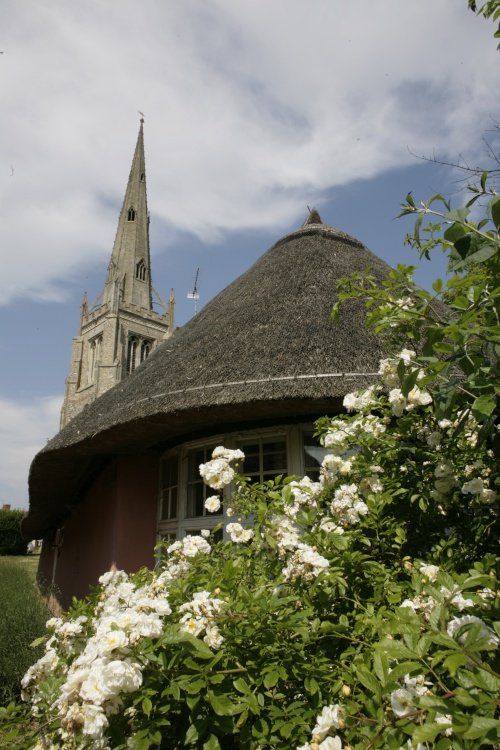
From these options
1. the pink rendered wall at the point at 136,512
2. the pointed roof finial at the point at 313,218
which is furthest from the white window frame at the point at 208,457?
the pointed roof finial at the point at 313,218

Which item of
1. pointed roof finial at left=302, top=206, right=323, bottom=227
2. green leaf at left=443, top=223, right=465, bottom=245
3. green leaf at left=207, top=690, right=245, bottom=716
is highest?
pointed roof finial at left=302, top=206, right=323, bottom=227

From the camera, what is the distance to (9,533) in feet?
101

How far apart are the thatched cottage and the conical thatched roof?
0.01 m

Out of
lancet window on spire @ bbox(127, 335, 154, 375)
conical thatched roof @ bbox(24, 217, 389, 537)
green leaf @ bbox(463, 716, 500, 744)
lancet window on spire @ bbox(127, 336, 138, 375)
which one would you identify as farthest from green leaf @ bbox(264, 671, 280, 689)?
lancet window on spire @ bbox(127, 336, 138, 375)

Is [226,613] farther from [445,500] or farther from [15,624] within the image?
[15,624]

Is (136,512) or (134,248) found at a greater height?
(134,248)

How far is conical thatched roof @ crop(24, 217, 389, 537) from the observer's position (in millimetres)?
4164

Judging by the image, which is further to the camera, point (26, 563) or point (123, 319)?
point (123, 319)

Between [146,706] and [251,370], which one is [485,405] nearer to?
[146,706]

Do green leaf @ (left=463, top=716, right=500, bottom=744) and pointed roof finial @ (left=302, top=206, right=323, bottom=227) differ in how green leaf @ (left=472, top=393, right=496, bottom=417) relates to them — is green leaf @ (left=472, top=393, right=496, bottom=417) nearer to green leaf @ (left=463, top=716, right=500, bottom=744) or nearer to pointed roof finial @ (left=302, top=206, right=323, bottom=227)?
green leaf @ (left=463, top=716, right=500, bottom=744)

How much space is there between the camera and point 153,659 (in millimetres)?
1198

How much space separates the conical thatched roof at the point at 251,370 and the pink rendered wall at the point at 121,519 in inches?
11.4

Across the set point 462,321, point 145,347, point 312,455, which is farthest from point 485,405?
point 145,347

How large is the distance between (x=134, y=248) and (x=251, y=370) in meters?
54.1
